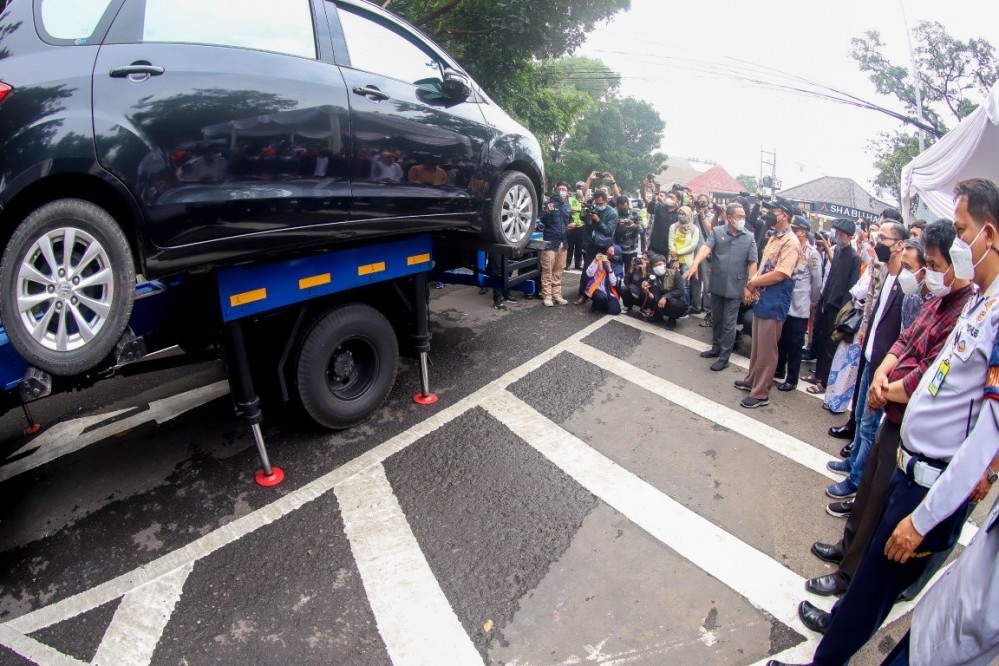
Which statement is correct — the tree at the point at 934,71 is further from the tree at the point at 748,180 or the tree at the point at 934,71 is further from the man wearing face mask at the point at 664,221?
the tree at the point at 748,180

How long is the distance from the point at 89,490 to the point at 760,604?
3842 millimetres

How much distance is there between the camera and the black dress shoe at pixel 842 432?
4254 mm

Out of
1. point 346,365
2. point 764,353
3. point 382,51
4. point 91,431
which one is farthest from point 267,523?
point 764,353

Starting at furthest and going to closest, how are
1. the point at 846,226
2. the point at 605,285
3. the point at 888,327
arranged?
the point at 605,285
the point at 846,226
the point at 888,327

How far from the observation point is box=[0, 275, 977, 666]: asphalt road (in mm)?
2430

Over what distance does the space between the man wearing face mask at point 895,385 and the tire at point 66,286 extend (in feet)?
10.2

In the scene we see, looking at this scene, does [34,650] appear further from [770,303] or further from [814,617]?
[770,303]

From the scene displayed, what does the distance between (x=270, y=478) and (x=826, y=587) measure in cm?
315

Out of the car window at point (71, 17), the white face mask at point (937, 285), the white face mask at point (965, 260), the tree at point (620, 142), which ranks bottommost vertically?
the tree at point (620, 142)

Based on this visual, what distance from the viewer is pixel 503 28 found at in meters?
9.10

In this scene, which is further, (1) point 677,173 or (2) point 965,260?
(1) point 677,173

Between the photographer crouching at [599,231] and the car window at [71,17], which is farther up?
the car window at [71,17]

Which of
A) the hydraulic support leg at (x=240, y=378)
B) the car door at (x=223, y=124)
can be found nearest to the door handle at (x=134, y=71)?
the car door at (x=223, y=124)

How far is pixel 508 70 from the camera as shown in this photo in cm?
984
